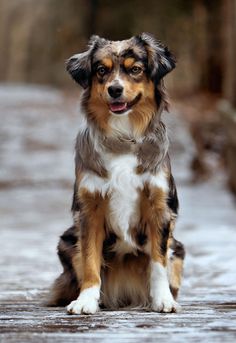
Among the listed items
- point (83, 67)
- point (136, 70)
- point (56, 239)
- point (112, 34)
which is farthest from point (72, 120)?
point (136, 70)

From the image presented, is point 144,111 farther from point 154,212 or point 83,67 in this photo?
point 154,212

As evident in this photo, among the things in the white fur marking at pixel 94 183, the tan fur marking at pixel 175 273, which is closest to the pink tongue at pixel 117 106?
the white fur marking at pixel 94 183

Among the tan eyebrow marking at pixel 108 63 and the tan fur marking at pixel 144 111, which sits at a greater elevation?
the tan eyebrow marking at pixel 108 63

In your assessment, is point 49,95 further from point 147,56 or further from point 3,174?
point 147,56

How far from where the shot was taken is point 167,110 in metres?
4.52

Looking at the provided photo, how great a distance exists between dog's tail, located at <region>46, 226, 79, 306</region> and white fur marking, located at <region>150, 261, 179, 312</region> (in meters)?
0.42

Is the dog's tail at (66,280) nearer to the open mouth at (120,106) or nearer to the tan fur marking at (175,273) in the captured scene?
the tan fur marking at (175,273)

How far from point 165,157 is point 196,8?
1983 cm

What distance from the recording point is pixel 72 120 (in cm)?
1747

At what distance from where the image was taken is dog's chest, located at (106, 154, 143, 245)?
14.2 ft

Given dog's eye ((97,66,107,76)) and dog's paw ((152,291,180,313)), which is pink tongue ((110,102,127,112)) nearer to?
dog's eye ((97,66,107,76))

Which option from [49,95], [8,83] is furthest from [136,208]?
[8,83]

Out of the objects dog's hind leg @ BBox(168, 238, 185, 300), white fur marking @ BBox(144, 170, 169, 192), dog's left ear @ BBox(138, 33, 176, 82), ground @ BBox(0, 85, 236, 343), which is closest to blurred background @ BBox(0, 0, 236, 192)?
ground @ BBox(0, 85, 236, 343)

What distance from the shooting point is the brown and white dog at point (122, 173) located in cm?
433
